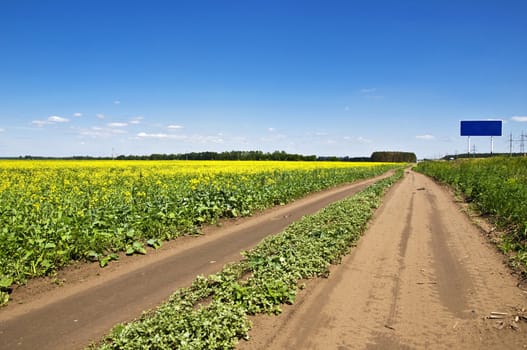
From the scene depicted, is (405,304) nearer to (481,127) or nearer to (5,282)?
(5,282)

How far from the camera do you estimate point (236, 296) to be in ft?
19.8

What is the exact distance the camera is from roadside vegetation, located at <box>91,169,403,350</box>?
468 cm

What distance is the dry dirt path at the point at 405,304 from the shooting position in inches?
199

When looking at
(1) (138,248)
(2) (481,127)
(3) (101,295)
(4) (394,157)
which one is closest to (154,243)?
(1) (138,248)

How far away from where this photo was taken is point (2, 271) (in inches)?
283

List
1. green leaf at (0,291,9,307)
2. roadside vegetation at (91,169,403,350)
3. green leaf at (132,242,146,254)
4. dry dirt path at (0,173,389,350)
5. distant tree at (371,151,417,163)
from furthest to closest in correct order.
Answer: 1. distant tree at (371,151,417,163)
2. green leaf at (132,242,146,254)
3. green leaf at (0,291,9,307)
4. dry dirt path at (0,173,389,350)
5. roadside vegetation at (91,169,403,350)

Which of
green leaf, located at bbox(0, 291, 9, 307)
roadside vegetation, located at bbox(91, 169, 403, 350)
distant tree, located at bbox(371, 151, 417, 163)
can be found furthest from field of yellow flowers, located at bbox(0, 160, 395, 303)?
distant tree, located at bbox(371, 151, 417, 163)

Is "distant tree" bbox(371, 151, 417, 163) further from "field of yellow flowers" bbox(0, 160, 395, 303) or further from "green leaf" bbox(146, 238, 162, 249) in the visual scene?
"green leaf" bbox(146, 238, 162, 249)

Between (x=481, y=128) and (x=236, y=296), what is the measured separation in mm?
61096

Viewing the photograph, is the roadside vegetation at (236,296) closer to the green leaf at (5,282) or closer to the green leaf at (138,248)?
the green leaf at (138,248)

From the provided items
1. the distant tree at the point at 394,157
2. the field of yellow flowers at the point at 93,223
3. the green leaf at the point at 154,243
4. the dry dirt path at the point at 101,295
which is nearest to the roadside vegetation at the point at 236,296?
the dry dirt path at the point at 101,295

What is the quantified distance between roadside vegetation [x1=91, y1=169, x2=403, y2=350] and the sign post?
5469 centimetres

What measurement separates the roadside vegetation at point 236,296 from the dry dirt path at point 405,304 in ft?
0.96

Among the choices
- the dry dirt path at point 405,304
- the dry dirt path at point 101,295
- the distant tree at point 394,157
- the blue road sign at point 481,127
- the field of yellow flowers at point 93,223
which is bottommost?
the dry dirt path at point 101,295
